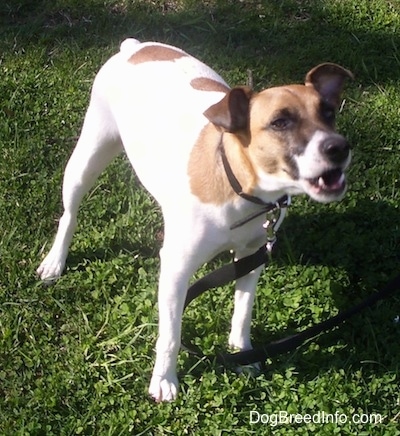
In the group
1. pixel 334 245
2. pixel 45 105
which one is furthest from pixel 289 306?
pixel 45 105

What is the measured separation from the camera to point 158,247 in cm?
432

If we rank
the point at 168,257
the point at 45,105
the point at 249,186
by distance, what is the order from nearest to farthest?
the point at 249,186 < the point at 168,257 < the point at 45,105

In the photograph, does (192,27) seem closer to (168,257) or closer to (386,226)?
(386,226)

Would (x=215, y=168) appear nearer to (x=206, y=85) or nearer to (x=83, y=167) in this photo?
(x=206, y=85)

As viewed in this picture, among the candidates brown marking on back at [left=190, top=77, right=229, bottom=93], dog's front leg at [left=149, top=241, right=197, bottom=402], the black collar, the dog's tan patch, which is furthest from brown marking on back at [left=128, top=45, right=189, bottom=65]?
dog's front leg at [left=149, top=241, right=197, bottom=402]

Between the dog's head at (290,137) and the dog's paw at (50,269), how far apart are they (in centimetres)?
152

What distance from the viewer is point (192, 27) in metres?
5.70

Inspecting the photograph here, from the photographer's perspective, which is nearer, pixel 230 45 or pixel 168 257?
pixel 168 257

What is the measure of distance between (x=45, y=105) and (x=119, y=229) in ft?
4.11

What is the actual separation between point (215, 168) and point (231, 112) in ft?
0.90

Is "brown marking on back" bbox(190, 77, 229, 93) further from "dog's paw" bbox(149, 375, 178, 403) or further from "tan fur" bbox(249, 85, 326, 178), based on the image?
"dog's paw" bbox(149, 375, 178, 403)

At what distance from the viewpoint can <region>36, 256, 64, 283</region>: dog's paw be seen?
4.08m

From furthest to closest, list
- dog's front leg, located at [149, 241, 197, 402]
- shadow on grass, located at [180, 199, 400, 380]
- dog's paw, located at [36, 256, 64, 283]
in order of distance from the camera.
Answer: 1. dog's paw, located at [36, 256, 64, 283]
2. shadow on grass, located at [180, 199, 400, 380]
3. dog's front leg, located at [149, 241, 197, 402]

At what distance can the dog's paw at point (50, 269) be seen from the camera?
408 centimetres
